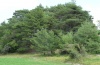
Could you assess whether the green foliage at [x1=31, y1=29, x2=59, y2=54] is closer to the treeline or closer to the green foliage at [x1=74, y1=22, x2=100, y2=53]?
the treeline

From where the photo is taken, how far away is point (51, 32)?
36062 millimetres

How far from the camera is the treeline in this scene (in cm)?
3444

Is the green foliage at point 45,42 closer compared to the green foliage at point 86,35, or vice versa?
the green foliage at point 86,35

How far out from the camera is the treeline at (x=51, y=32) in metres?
34.4

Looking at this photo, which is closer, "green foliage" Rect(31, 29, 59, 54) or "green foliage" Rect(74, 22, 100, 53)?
"green foliage" Rect(74, 22, 100, 53)

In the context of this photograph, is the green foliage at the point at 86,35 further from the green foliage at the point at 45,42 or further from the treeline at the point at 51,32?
the green foliage at the point at 45,42

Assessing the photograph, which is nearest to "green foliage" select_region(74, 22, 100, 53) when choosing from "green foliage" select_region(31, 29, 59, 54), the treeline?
the treeline

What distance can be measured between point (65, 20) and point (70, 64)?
1830cm

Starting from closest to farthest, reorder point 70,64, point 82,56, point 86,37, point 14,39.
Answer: point 70,64, point 82,56, point 86,37, point 14,39

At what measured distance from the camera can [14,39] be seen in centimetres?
4262

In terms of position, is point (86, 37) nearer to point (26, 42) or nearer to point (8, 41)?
point (26, 42)

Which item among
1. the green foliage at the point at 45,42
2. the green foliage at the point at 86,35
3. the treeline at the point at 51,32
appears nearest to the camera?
the green foliage at the point at 86,35

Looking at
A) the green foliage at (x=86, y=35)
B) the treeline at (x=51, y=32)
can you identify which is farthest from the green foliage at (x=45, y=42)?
the green foliage at (x=86, y=35)

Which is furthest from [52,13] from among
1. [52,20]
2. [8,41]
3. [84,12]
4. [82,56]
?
[82,56]
